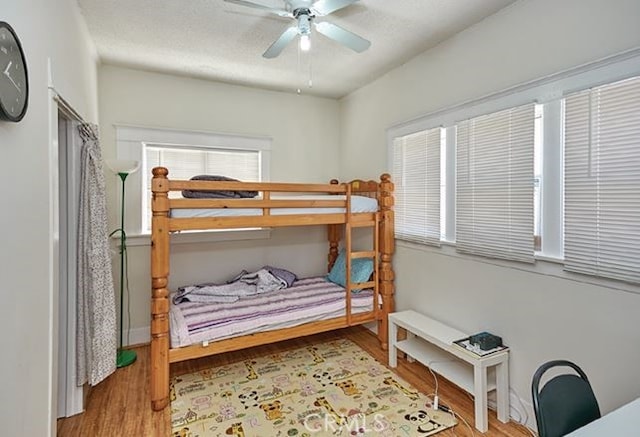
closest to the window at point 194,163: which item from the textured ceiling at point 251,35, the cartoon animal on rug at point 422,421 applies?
the textured ceiling at point 251,35

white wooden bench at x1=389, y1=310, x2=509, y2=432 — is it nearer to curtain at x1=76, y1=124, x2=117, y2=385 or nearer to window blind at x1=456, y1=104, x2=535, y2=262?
window blind at x1=456, y1=104, x2=535, y2=262

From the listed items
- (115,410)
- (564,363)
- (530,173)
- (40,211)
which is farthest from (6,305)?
(530,173)

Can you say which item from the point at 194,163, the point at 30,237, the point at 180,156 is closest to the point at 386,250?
the point at 194,163

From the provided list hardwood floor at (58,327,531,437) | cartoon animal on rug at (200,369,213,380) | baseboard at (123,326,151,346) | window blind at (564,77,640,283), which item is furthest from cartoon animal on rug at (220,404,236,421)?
window blind at (564,77,640,283)

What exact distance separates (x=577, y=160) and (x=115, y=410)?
3327mm

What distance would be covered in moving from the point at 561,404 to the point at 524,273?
1092 mm

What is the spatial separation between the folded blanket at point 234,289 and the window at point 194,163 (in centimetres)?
83

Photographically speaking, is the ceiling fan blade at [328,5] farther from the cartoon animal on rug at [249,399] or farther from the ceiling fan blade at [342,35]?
the cartoon animal on rug at [249,399]

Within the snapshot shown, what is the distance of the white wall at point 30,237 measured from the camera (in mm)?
1176

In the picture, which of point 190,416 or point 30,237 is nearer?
point 30,237

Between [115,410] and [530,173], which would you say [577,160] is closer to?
[530,173]

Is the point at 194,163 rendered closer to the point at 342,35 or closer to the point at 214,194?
the point at 214,194

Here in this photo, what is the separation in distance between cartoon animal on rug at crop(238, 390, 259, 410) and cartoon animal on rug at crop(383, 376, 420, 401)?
101 cm

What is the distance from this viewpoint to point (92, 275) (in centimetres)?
226
